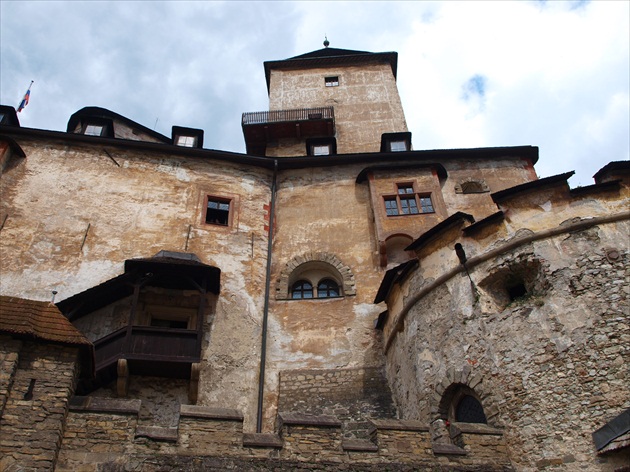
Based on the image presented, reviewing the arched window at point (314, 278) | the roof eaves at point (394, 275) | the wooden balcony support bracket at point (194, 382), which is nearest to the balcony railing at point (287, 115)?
the arched window at point (314, 278)

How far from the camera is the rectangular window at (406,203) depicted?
17.5m

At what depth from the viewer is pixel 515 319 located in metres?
9.55

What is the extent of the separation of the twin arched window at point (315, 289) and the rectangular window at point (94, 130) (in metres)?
9.68

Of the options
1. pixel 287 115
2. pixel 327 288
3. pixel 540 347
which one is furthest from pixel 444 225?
pixel 287 115

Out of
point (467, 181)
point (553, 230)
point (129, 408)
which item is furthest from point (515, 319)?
point (467, 181)

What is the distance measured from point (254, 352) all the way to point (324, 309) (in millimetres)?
2387

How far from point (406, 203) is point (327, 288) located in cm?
383

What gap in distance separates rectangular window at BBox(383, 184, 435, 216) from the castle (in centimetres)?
5

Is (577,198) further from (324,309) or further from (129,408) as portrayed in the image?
(129,408)

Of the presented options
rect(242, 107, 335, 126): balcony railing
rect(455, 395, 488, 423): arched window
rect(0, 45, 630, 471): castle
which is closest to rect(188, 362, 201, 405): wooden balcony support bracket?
rect(0, 45, 630, 471): castle

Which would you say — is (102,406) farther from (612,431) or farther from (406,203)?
(406,203)

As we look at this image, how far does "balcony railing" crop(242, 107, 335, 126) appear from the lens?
25.3 meters

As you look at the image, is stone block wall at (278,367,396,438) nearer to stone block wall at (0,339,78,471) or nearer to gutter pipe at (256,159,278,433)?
gutter pipe at (256,159,278,433)

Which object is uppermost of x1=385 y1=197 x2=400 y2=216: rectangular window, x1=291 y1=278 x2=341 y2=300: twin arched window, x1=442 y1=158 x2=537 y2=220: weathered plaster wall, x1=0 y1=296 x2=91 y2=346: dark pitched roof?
x1=442 y1=158 x2=537 y2=220: weathered plaster wall
